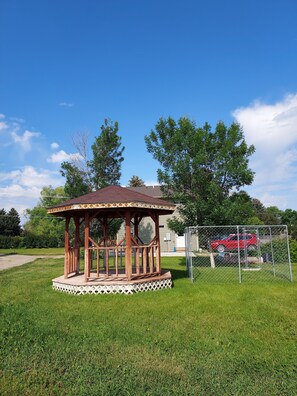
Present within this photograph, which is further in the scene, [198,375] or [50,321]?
[50,321]

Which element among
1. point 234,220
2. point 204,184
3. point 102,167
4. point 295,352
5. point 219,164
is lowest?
point 295,352

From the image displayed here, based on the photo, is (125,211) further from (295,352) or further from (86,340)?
(295,352)

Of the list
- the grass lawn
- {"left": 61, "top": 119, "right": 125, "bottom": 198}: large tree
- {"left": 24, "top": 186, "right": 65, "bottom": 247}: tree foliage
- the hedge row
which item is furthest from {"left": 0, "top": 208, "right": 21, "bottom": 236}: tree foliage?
the grass lawn

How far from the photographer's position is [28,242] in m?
37.5

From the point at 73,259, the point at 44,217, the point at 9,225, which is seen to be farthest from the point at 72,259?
the point at 9,225

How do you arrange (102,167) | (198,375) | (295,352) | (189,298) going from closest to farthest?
(198,375)
(295,352)
(189,298)
(102,167)

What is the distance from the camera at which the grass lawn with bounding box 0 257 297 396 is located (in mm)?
3426

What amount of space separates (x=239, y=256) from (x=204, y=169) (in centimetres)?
478

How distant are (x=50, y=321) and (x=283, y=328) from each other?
14.6 feet

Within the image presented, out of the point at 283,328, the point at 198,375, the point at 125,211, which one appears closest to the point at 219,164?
the point at 125,211

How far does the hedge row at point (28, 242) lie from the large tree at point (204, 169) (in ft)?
87.0

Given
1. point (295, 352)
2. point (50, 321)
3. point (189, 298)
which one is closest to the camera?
point (295, 352)

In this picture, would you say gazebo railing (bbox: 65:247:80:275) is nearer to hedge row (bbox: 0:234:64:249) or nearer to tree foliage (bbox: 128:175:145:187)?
hedge row (bbox: 0:234:64:249)

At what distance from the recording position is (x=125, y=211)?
30.0 ft
